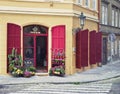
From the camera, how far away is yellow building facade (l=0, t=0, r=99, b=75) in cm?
2500

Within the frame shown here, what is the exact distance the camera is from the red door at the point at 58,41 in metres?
26.0

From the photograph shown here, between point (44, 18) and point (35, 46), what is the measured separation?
179 centimetres

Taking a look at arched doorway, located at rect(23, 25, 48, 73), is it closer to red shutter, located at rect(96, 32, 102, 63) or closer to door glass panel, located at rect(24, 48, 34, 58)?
door glass panel, located at rect(24, 48, 34, 58)

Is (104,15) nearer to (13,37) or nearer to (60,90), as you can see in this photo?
(13,37)

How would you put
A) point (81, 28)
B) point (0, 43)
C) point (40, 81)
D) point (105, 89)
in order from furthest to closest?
point (81, 28) < point (0, 43) < point (40, 81) < point (105, 89)

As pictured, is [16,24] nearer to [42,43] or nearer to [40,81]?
[42,43]

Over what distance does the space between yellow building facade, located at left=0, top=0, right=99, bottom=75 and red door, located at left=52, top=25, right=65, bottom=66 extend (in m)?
0.20

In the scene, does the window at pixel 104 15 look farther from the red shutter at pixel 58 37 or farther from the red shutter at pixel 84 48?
the red shutter at pixel 58 37

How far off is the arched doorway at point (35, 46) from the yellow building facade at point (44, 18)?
0.82 feet

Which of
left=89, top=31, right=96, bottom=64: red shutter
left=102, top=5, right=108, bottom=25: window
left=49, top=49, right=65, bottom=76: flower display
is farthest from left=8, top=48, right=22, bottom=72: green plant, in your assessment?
left=102, top=5, right=108, bottom=25: window

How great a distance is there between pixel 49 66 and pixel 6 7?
4403 mm

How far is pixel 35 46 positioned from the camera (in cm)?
2583

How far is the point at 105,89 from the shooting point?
63.3 ft

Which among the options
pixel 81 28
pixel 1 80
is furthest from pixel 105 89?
pixel 81 28
